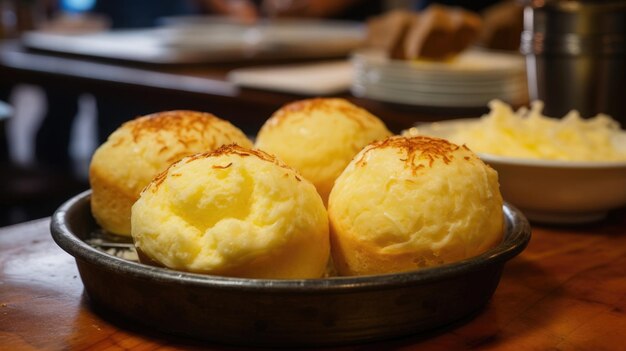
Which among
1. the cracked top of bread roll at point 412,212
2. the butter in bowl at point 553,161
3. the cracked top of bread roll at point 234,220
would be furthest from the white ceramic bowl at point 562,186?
the cracked top of bread roll at point 234,220

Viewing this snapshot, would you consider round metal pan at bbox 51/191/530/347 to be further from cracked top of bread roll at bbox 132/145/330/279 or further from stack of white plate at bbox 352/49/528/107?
stack of white plate at bbox 352/49/528/107

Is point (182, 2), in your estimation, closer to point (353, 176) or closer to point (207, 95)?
point (207, 95)

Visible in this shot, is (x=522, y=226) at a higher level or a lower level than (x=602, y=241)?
higher

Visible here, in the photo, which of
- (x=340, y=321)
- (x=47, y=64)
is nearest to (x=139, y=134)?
(x=340, y=321)

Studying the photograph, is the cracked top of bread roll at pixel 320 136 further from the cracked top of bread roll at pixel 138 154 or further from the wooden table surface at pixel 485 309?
the wooden table surface at pixel 485 309

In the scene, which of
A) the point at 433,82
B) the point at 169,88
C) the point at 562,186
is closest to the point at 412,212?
the point at 562,186

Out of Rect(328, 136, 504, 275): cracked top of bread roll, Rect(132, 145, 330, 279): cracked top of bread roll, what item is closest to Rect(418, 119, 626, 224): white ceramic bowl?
Rect(328, 136, 504, 275): cracked top of bread roll
